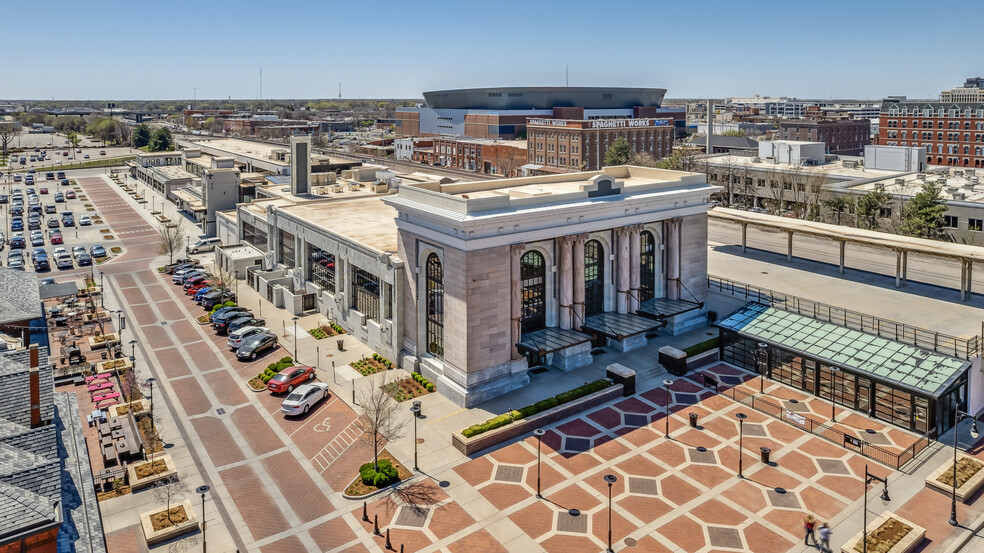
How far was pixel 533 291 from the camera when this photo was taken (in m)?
53.2

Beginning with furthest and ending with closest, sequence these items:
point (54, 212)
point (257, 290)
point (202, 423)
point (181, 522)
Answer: point (54, 212)
point (257, 290)
point (202, 423)
point (181, 522)

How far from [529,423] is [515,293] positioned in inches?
384

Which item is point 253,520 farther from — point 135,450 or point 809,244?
point 809,244

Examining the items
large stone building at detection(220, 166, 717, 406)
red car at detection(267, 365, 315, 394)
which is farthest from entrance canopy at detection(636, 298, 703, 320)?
red car at detection(267, 365, 315, 394)

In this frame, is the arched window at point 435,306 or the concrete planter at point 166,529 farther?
the arched window at point 435,306

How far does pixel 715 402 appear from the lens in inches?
1900

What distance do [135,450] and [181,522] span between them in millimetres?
8836

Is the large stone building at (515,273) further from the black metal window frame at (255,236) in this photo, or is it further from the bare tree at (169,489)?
the black metal window frame at (255,236)

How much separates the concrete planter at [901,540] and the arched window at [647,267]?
28.5 m

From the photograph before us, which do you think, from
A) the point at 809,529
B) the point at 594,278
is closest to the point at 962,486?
the point at 809,529

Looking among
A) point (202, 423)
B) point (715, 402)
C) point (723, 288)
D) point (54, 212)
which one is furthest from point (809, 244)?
point (54, 212)

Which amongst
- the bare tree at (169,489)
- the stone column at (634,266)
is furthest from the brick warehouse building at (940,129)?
the bare tree at (169,489)

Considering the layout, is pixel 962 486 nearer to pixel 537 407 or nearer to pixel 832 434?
pixel 832 434

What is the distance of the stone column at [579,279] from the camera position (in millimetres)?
53312
